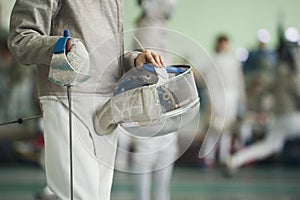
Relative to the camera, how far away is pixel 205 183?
4840mm

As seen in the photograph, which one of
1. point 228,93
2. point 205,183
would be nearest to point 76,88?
point 205,183

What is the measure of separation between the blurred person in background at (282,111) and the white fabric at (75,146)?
420 centimetres

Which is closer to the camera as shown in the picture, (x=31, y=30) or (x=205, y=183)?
(x=31, y=30)

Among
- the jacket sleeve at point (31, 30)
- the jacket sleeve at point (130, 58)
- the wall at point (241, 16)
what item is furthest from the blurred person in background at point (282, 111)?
the jacket sleeve at point (31, 30)

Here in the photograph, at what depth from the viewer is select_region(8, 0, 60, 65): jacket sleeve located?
4.26ft

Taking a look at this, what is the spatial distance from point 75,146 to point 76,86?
12 cm

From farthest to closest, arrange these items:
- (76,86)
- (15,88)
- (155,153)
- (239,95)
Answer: (15,88) → (239,95) → (155,153) → (76,86)

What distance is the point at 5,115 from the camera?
620 centimetres

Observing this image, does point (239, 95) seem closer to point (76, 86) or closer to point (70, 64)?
point (76, 86)

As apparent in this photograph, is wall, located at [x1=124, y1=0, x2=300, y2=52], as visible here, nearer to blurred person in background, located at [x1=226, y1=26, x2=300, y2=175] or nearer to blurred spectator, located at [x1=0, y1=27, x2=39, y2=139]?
blurred person in background, located at [x1=226, y1=26, x2=300, y2=175]

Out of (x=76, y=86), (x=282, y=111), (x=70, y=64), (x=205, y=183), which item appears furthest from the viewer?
(x=282, y=111)

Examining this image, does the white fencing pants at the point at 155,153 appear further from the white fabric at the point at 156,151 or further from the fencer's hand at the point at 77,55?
the fencer's hand at the point at 77,55

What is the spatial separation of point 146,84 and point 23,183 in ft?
11.8

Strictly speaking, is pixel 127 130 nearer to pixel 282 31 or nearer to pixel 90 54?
pixel 90 54
